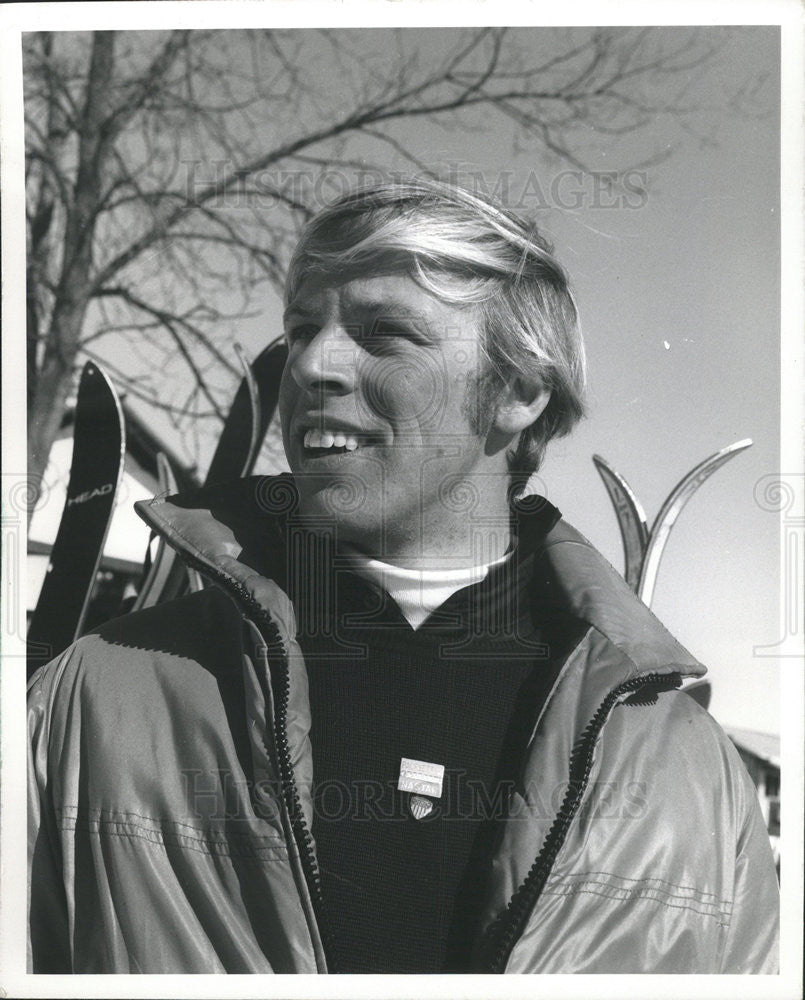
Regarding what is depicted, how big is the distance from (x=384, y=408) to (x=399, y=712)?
62 centimetres

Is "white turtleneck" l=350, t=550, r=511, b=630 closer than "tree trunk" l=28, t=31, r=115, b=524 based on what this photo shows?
Yes

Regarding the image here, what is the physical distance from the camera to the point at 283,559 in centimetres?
235

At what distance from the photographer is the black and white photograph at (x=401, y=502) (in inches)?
85.5

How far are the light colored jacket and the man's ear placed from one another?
0.95 ft

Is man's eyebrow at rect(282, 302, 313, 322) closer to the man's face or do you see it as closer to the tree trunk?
the man's face

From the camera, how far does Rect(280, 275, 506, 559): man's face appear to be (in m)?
2.33

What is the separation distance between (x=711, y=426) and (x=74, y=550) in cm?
148

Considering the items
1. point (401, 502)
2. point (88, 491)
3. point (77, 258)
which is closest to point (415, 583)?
point (401, 502)

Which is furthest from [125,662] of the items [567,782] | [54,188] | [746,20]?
[746,20]

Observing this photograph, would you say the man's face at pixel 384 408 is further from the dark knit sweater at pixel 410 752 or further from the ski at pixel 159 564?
the ski at pixel 159 564

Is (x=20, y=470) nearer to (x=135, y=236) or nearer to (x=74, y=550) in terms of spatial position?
(x=74, y=550)

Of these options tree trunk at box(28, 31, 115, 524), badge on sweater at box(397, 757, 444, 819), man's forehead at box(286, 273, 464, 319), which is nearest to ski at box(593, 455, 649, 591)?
man's forehead at box(286, 273, 464, 319)

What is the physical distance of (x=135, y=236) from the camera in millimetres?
2572

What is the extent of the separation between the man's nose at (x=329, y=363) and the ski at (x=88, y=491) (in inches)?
20.5
